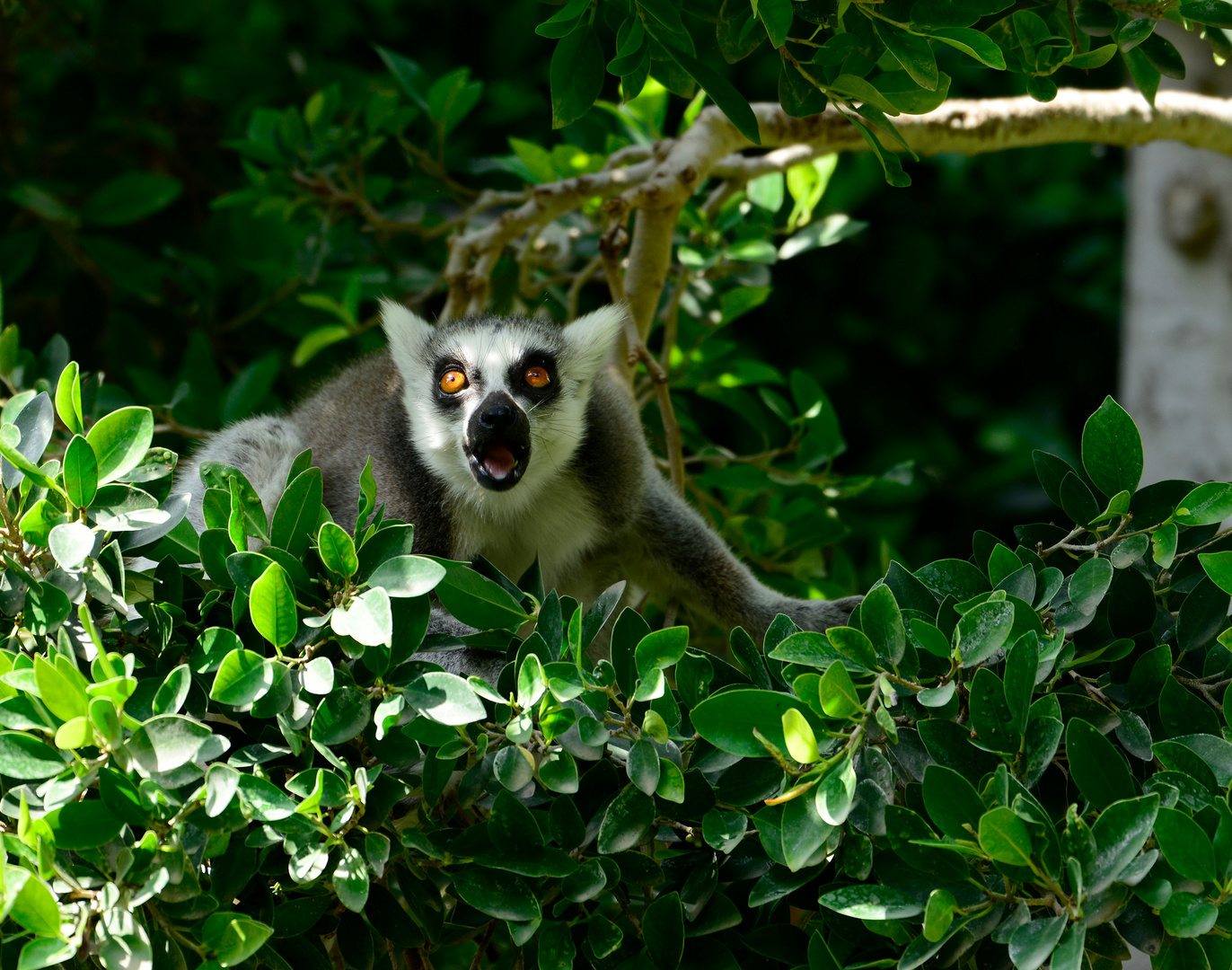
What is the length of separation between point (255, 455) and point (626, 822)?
167cm

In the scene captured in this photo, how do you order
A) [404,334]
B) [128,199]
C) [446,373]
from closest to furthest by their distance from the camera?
[446,373] < [404,334] < [128,199]

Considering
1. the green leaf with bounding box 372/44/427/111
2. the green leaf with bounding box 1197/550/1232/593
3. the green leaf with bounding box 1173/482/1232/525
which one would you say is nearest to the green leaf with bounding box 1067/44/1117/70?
the green leaf with bounding box 1173/482/1232/525

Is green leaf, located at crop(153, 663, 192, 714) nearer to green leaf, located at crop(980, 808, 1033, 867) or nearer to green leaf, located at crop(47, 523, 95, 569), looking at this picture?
green leaf, located at crop(47, 523, 95, 569)

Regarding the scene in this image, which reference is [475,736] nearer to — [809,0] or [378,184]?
[809,0]

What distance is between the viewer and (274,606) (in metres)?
1.44

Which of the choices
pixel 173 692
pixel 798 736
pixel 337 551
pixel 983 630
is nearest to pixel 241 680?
pixel 173 692

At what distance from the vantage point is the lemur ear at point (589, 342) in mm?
2812

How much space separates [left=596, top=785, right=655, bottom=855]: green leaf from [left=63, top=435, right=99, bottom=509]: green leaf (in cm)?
80

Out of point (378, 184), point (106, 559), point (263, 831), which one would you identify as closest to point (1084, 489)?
point (263, 831)

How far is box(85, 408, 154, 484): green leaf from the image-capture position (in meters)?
1.59

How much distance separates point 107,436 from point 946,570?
1.20m

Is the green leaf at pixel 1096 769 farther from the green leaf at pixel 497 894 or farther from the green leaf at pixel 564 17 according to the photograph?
the green leaf at pixel 564 17

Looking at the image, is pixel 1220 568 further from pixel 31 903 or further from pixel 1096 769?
pixel 31 903

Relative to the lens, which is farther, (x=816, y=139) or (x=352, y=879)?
(x=816, y=139)
